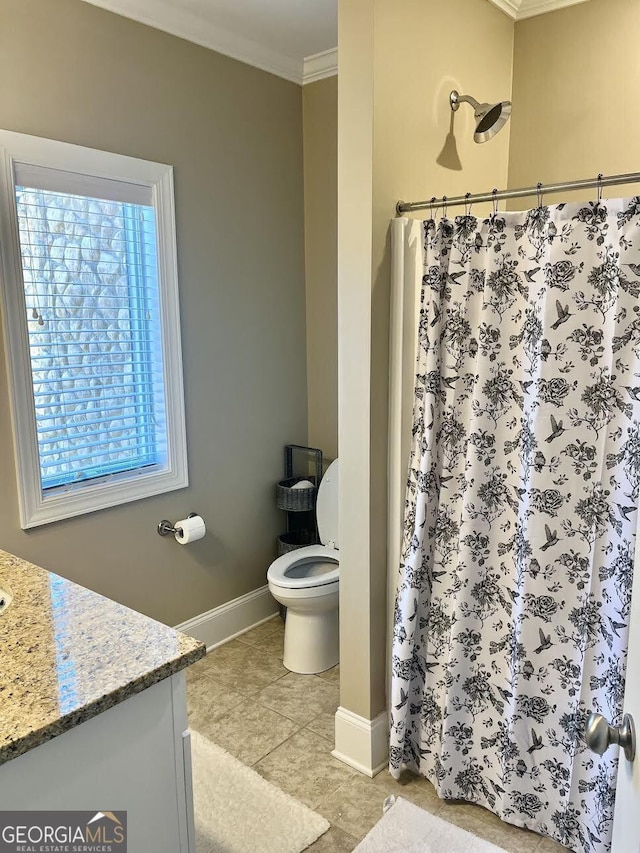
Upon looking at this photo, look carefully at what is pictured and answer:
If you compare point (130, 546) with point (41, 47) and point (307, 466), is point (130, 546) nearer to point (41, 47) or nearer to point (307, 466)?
point (307, 466)

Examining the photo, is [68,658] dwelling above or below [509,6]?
below

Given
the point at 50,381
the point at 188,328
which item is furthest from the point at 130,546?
the point at 188,328

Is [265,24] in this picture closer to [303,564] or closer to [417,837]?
[303,564]

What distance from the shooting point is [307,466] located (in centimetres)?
346

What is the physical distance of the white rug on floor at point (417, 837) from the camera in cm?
191

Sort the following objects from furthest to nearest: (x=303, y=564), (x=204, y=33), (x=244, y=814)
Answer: (x=303, y=564) < (x=204, y=33) < (x=244, y=814)

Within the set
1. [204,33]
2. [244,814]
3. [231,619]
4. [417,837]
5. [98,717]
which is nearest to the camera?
[98,717]

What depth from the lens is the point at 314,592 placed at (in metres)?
2.73

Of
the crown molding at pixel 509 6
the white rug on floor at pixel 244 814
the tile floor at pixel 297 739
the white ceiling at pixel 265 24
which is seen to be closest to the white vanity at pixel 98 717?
the white rug on floor at pixel 244 814

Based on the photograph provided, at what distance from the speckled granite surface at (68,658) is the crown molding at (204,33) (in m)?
2.13

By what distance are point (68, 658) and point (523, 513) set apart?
4.09 ft

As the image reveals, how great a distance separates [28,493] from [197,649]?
51.3 inches

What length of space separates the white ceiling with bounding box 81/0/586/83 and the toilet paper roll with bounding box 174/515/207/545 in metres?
1.99

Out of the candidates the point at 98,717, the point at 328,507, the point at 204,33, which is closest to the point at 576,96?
the point at 204,33
